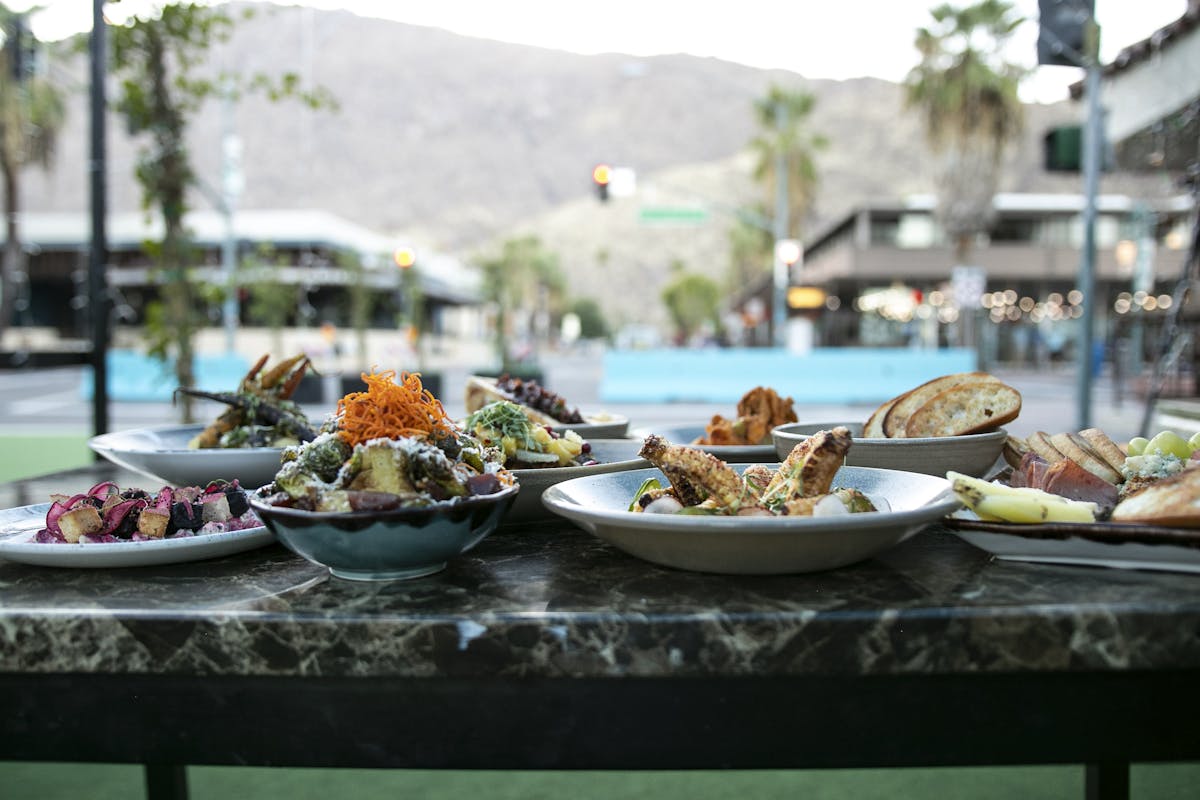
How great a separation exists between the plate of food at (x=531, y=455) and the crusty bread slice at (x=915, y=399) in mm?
500

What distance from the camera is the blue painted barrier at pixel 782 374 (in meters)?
17.9

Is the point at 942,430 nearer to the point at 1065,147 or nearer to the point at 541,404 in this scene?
the point at 541,404

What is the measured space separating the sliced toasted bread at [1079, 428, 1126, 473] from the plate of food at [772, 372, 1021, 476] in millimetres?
129

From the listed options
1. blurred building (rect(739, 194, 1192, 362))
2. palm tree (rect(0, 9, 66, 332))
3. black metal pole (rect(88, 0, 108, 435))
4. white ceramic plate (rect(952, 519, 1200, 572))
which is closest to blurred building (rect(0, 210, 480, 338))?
palm tree (rect(0, 9, 66, 332))

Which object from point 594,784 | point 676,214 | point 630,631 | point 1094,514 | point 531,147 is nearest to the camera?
point 630,631

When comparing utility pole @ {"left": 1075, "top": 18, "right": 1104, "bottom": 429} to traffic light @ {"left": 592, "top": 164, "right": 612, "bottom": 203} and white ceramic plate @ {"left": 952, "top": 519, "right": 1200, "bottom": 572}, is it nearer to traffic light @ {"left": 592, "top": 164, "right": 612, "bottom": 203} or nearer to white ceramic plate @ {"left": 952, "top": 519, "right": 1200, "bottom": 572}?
white ceramic plate @ {"left": 952, "top": 519, "right": 1200, "bottom": 572}

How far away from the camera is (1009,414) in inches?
64.4

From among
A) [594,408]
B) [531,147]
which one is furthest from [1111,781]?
[531,147]

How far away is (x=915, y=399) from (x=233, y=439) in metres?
1.49

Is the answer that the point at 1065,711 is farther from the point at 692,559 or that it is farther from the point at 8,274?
the point at 8,274

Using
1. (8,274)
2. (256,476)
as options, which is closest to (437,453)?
(256,476)

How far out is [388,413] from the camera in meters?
1.22

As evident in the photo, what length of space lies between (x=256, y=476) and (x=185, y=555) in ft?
1.85

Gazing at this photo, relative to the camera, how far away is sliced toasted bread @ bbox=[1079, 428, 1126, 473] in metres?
1.51
